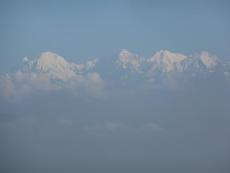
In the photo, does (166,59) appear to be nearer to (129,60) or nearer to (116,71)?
(129,60)

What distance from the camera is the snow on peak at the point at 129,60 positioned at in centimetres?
797

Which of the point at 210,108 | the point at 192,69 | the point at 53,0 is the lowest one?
the point at 210,108

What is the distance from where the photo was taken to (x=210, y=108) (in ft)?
26.3

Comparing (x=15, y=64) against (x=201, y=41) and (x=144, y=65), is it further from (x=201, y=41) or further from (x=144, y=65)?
(x=201, y=41)

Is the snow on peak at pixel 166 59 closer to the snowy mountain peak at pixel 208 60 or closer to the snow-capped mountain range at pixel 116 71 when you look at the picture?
the snow-capped mountain range at pixel 116 71

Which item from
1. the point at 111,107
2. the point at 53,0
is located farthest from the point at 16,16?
the point at 111,107

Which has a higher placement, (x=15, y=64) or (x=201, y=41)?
(x=201, y=41)

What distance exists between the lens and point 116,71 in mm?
8047

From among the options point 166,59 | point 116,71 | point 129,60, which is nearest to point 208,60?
point 166,59

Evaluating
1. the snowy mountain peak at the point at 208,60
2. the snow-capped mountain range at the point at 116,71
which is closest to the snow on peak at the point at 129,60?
the snow-capped mountain range at the point at 116,71

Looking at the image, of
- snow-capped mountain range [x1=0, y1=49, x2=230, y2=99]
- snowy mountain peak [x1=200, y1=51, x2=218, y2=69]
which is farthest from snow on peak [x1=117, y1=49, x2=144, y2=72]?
snowy mountain peak [x1=200, y1=51, x2=218, y2=69]

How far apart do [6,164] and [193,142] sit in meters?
2.85

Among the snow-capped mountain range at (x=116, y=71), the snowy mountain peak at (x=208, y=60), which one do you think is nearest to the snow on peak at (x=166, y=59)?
the snow-capped mountain range at (x=116, y=71)

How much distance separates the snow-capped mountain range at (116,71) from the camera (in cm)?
795
